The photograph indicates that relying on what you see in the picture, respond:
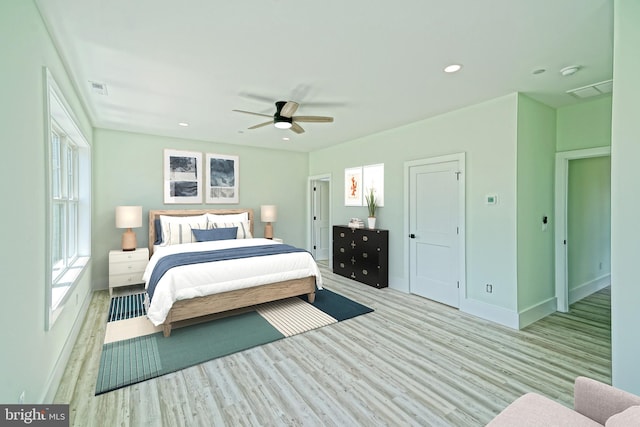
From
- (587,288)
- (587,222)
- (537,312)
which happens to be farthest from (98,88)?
(587,288)

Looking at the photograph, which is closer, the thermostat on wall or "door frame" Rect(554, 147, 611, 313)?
the thermostat on wall

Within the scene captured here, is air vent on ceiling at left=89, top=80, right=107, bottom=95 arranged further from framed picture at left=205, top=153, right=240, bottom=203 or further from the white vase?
the white vase

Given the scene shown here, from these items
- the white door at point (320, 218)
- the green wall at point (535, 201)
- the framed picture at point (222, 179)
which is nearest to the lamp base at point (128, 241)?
the framed picture at point (222, 179)

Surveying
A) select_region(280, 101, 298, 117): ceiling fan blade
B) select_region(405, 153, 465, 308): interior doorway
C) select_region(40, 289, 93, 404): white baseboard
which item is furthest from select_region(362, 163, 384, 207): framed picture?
select_region(40, 289, 93, 404): white baseboard

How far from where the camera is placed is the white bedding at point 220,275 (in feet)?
9.73

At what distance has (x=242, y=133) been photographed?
5.01m

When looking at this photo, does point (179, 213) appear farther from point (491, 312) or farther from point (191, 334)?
point (491, 312)

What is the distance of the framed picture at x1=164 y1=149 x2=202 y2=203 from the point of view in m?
5.25

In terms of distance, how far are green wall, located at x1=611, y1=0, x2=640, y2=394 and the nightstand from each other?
543 cm

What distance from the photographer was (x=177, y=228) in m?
4.83

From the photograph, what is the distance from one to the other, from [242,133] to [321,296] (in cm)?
309

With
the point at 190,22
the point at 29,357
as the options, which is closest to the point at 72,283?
the point at 29,357

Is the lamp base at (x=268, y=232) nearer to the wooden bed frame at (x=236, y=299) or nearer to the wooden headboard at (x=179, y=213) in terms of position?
the wooden headboard at (x=179, y=213)

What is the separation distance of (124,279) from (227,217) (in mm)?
1876
